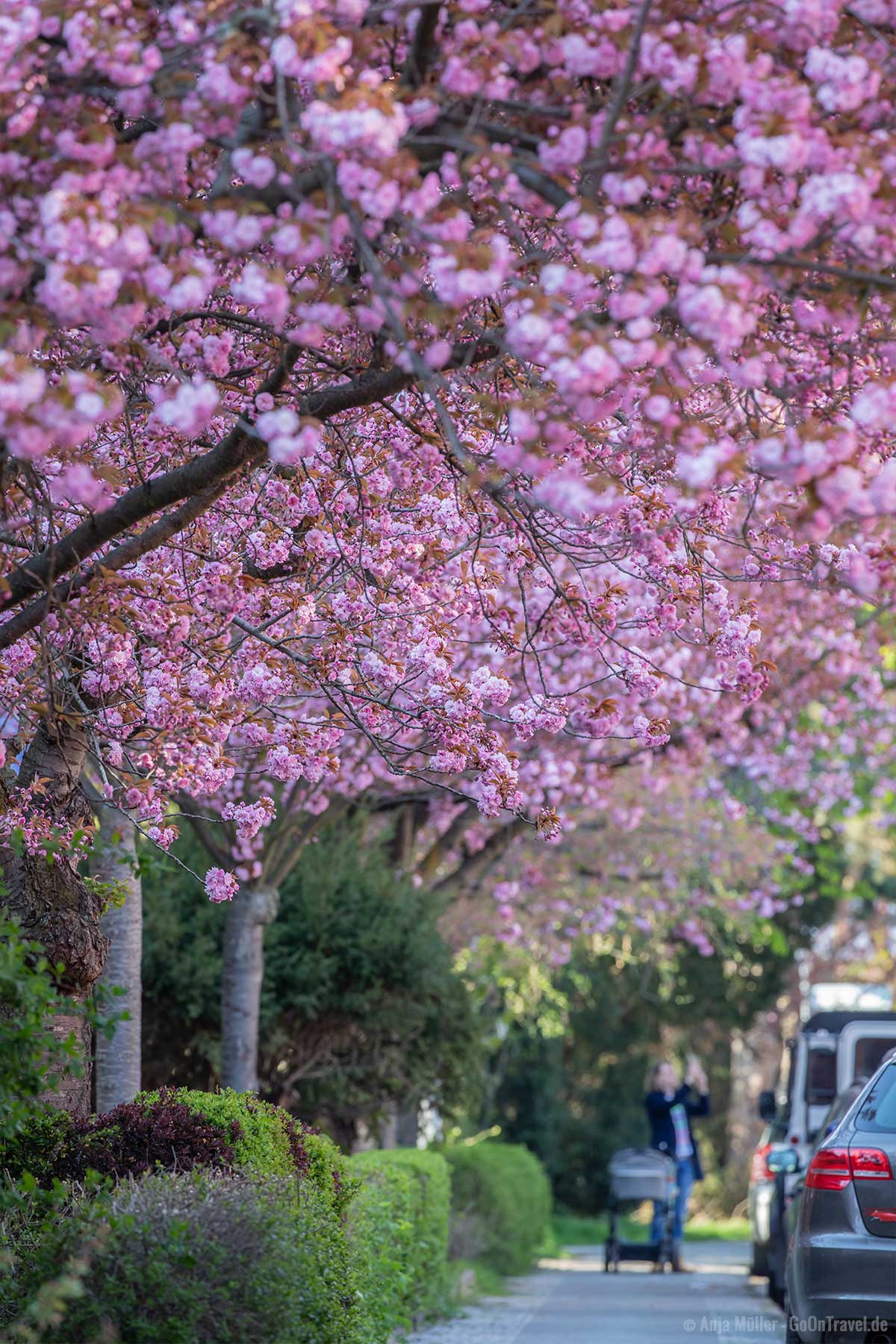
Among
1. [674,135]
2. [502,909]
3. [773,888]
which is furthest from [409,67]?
[773,888]

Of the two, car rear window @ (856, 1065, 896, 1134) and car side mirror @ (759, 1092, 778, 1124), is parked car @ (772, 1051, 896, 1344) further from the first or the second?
car side mirror @ (759, 1092, 778, 1124)

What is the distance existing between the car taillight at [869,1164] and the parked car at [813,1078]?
5.62m

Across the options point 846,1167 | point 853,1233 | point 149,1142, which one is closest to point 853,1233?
point 853,1233

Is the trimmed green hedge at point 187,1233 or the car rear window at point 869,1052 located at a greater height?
the car rear window at point 869,1052

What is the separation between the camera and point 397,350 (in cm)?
598

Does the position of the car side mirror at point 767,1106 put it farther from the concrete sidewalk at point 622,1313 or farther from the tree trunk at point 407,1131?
the tree trunk at point 407,1131

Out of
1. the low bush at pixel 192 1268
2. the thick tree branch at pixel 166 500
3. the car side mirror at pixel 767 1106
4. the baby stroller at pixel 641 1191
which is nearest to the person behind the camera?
the low bush at pixel 192 1268

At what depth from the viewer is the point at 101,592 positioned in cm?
674

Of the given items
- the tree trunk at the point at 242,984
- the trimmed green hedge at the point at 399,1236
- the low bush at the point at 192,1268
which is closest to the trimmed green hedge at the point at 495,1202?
the trimmed green hedge at the point at 399,1236

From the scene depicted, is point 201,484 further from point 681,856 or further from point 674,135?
point 681,856

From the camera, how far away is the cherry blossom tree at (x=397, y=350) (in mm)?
4816

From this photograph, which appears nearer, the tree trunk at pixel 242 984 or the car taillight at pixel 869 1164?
the car taillight at pixel 869 1164

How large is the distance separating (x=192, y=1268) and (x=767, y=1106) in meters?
10.9

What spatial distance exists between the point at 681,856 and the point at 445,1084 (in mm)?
5277
